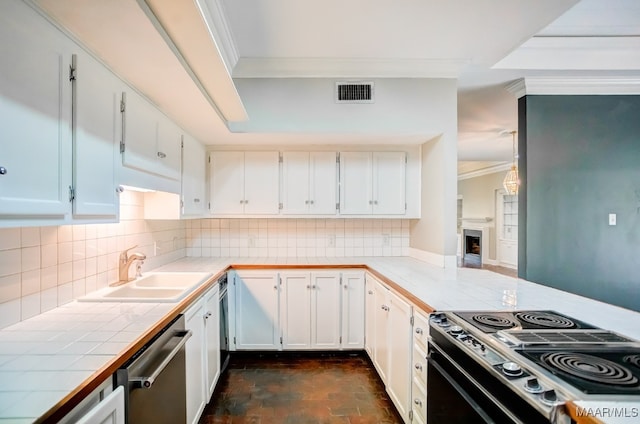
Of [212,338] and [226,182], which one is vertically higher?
[226,182]

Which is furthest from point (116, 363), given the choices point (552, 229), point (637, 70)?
point (637, 70)

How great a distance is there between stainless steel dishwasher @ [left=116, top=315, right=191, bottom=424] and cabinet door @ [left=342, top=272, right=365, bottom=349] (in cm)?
156

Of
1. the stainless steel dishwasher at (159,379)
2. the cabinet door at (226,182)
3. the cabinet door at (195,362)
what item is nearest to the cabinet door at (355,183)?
the cabinet door at (226,182)

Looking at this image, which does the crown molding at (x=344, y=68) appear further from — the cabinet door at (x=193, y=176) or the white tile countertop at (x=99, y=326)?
the white tile countertop at (x=99, y=326)

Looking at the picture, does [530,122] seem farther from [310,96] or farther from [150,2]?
[150,2]

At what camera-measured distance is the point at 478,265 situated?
8.02 metres

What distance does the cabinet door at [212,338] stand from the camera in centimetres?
205

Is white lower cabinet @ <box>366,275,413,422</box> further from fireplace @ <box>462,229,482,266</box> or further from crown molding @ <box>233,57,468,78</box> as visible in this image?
fireplace @ <box>462,229,482,266</box>

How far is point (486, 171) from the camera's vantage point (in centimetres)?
801

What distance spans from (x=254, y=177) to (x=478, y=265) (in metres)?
7.21

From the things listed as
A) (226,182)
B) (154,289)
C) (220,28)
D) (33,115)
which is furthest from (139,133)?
(226,182)

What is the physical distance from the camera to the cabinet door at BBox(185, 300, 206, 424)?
170 cm

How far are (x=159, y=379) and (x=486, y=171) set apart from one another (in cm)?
865

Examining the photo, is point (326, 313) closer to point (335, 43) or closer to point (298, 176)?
point (298, 176)
